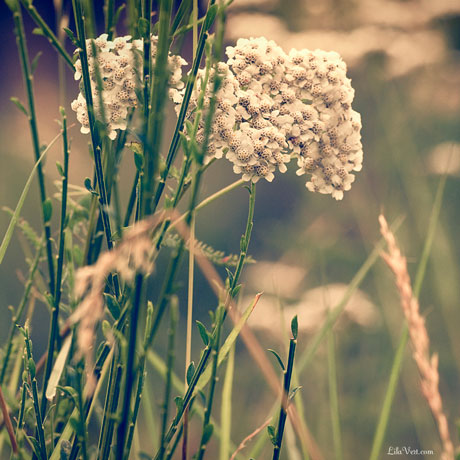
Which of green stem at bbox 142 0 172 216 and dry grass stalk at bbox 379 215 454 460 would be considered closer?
green stem at bbox 142 0 172 216

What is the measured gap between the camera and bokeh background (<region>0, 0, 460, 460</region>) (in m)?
1.09

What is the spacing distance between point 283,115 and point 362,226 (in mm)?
751

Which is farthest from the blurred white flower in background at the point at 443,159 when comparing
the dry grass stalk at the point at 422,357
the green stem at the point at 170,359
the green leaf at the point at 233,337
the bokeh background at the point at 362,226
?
the green stem at the point at 170,359

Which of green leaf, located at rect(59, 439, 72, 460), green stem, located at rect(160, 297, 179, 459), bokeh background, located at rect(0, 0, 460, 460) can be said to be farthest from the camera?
bokeh background, located at rect(0, 0, 460, 460)

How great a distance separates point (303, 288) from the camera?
52.9 inches

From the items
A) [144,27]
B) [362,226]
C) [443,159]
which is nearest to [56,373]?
[144,27]

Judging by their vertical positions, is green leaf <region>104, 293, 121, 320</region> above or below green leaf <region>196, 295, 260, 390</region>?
above

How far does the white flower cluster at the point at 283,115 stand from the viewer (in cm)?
41

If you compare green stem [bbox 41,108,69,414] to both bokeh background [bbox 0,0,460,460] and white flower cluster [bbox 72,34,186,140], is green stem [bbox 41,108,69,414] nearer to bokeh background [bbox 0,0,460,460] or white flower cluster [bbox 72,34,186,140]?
white flower cluster [bbox 72,34,186,140]

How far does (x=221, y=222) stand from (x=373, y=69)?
61cm

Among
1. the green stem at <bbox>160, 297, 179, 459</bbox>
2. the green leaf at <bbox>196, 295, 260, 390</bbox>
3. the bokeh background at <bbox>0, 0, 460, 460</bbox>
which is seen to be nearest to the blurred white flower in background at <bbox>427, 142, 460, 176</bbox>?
the bokeh background at <bbox>0, 0, 460, 460</bbox>

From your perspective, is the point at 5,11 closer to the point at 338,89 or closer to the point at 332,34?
the point at 332,34

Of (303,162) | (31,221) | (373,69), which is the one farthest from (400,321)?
(31,221)

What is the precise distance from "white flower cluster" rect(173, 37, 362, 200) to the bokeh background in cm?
57
